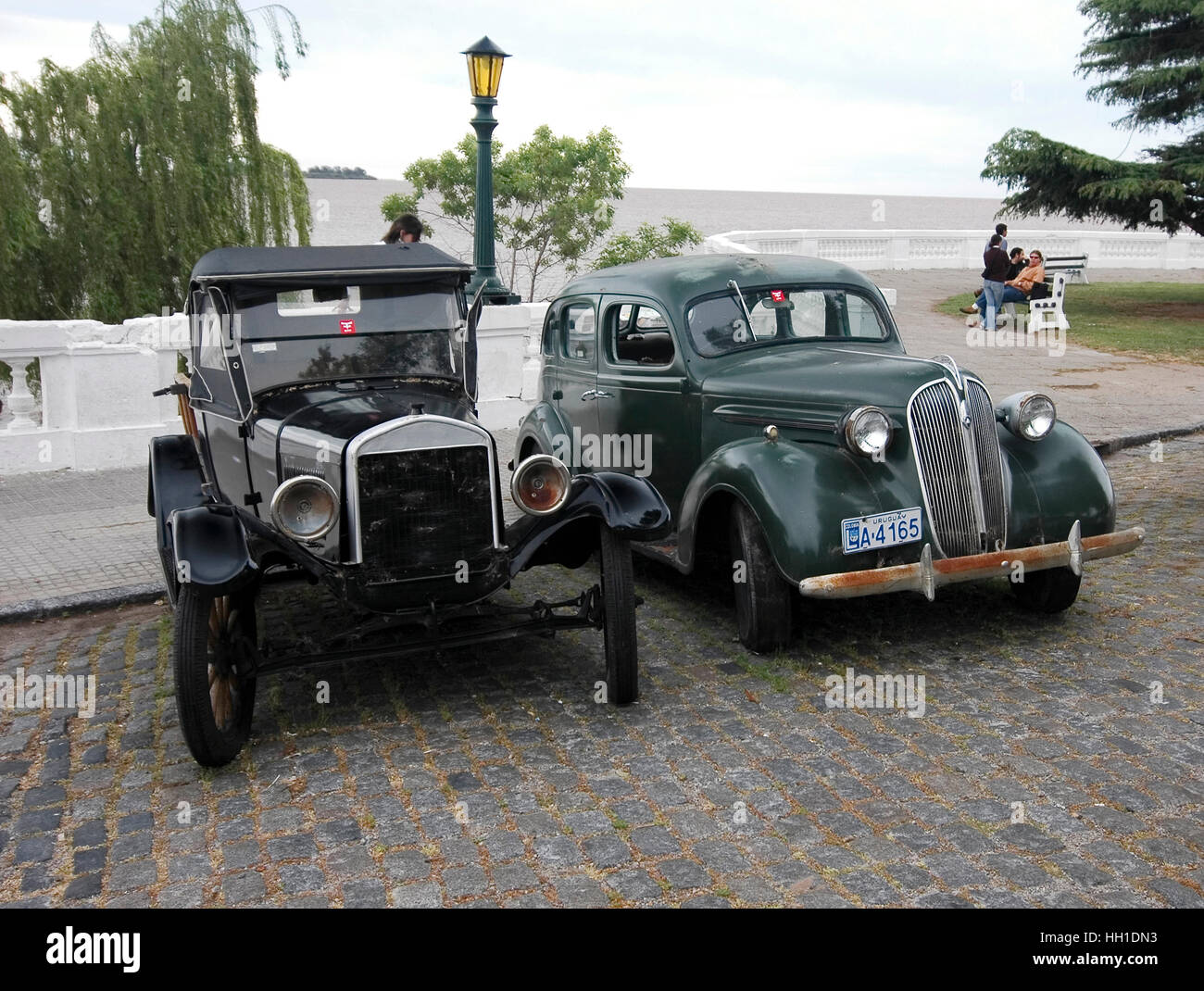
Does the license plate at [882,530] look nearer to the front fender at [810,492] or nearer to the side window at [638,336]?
the front fender at [810,492]

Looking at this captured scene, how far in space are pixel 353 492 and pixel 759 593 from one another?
2106 millimetres

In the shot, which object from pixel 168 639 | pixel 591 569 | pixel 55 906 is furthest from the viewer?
pixel 591 569

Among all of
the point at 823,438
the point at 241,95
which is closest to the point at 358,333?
the point at 823,438

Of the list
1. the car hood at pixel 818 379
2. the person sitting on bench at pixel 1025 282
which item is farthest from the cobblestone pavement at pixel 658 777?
the person sitting on bench at pixel 1025 282

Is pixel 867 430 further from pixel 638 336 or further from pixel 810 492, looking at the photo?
pixel 638 336

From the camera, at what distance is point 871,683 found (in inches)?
222

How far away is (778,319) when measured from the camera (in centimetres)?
716

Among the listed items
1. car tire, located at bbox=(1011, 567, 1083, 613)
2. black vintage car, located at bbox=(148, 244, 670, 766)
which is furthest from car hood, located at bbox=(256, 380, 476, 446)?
car tire, located at bbox=(1011, 567, 1083, 613)

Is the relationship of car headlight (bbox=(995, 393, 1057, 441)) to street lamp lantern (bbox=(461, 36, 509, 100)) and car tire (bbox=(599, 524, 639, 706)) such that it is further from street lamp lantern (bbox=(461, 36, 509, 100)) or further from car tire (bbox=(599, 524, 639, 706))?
street lamp lantern (bbox=(461, 36, 509, 100))

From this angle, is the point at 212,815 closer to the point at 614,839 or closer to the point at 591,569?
the point at 614,839

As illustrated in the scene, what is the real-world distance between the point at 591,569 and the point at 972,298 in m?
18.3

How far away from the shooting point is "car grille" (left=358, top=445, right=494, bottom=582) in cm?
507

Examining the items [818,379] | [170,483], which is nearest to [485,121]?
[170,483]

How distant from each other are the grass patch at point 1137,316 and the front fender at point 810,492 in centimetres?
1327
